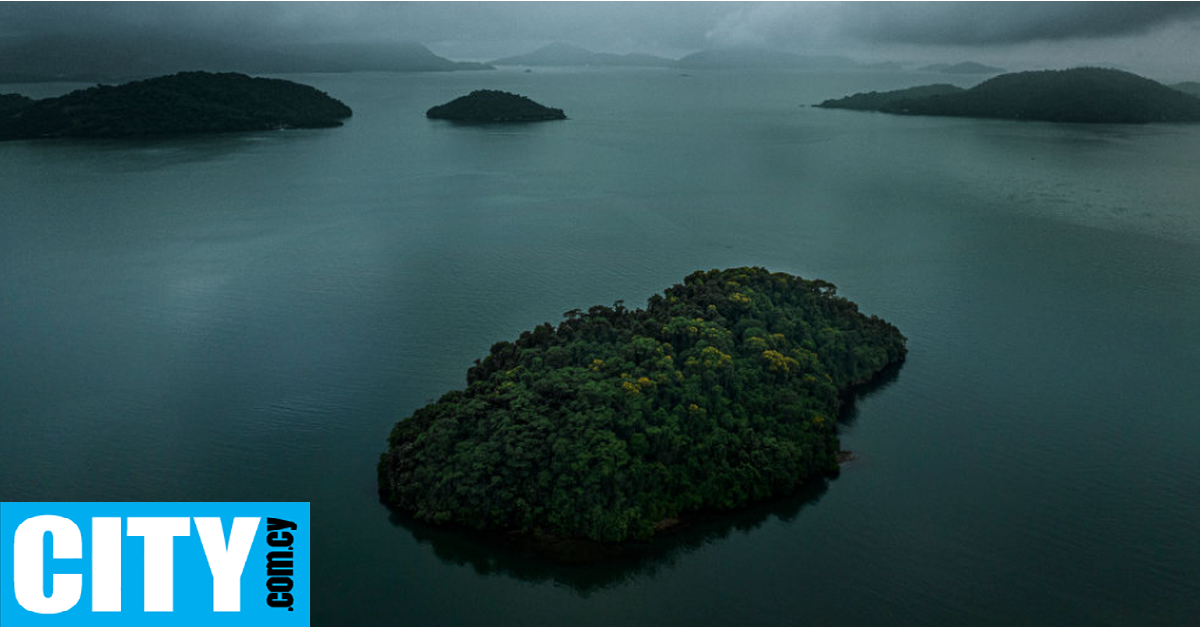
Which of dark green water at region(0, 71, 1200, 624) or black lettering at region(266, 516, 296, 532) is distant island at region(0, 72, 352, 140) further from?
black lettering at region(266, 516, 296, 532)

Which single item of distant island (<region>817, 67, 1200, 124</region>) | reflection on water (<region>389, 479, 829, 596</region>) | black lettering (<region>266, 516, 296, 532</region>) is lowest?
reflection on water (<region>389, 479, 829, 596</region>)

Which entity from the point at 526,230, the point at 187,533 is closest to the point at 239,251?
the point at 526,230

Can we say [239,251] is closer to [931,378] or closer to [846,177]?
[931,378]

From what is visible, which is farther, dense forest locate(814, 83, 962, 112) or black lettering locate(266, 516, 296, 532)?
dense forest locate(814, 83, 962, 112)

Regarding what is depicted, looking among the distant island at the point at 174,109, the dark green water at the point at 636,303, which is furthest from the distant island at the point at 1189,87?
the distant island at the point at 174,109

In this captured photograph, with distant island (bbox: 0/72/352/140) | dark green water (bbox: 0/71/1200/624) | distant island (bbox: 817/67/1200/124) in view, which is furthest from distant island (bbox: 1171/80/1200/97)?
distant island (bbox: 0/72/352/140)
